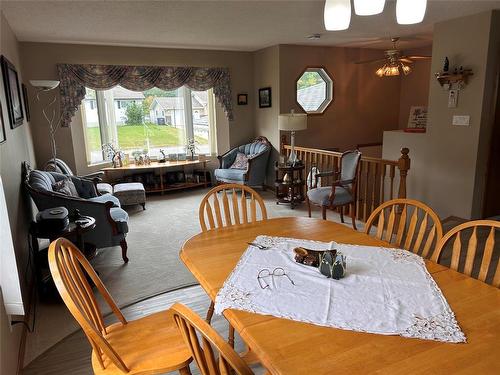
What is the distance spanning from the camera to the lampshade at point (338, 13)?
1584mm

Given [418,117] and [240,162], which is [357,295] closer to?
[240,162]

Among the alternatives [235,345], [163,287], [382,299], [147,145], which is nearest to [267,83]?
[147,145]

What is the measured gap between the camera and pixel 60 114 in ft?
17.5

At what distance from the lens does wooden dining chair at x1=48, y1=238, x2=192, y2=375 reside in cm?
129

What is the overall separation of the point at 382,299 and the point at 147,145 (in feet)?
19.1

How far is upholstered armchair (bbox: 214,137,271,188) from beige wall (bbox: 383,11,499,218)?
7.87ft

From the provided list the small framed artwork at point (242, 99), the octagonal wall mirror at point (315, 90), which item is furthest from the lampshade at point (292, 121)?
the small framed artwork at point (242, 99)

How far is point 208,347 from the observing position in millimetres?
936

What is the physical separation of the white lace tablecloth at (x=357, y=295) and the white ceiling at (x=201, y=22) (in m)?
2.58

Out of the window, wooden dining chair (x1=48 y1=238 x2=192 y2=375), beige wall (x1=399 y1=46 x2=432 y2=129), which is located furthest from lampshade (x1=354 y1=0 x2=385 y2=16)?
beige wall (x1=399 y1=46 x2=432 y2=129)

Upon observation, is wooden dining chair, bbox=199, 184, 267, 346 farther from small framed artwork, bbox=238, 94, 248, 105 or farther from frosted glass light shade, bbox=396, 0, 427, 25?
small framed artwork, bbox=238, 94, 248, 105

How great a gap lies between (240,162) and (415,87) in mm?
3460

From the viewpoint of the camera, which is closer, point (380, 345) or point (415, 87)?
point (380, 345)

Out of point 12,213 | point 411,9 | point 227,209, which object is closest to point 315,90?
point 227,209
